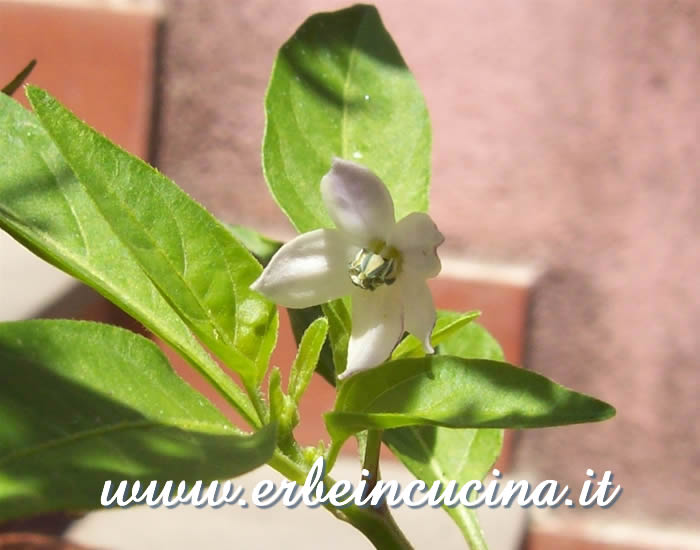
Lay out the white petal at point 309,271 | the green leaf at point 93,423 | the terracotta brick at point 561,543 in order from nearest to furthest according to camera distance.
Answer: the green leaf at point 93,423 < the white petal at point 309,271 < the terracotta brick at point 561,543

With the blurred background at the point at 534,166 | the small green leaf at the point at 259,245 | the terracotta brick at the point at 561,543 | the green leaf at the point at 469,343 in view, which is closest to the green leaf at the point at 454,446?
the green leaf at the point at 469,343

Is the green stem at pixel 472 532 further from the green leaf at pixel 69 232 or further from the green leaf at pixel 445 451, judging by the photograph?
the green leaf at pixel 69 232

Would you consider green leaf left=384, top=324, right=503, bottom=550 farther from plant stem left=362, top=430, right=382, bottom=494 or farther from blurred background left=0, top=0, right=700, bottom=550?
blurred background left=0, top=0, right=700, bottom=550

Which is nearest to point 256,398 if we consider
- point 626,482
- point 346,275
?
point 346,275

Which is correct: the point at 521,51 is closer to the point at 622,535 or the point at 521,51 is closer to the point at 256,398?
the point at 622,535

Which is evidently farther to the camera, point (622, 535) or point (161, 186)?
point (622, 535)

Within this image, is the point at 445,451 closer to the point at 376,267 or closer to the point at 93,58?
the point at 376,267
